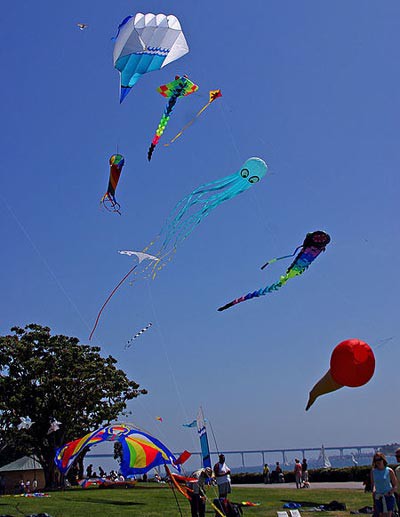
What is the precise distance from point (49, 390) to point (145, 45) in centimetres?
1896

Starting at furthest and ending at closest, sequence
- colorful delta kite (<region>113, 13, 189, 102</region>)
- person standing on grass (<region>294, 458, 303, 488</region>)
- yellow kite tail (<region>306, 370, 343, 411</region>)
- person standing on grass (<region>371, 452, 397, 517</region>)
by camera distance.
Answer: person standing on grass (<region>294, 458, 303, 488</region>) < colorful delta kite (<region>113, 13, 189, 102</region>) < yellow kite tail (<region>306, 370, 343, 411</region>) < person standing on grass (<region>371, 452, 397, 517</region>)

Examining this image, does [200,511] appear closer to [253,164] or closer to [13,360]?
[253,164]

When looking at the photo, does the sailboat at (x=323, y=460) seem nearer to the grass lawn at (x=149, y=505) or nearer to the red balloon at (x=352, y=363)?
the grass lawn at (x=149, y=505)

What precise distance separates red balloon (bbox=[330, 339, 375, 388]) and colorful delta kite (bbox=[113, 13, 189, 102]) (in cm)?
685

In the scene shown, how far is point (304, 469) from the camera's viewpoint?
22.2 meters

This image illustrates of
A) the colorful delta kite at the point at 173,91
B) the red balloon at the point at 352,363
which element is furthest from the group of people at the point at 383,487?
the colorful delta kite at the point at 173,91

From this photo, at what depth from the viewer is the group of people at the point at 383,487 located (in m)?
8.13

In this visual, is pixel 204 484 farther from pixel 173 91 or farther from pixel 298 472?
pixel 298 472

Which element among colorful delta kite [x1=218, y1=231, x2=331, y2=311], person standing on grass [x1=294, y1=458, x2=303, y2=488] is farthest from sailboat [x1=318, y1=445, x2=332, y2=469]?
colorful delta kite [x1=218, y1=231, x2=331, y2=311]

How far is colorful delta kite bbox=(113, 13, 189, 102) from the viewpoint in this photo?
12.1 m

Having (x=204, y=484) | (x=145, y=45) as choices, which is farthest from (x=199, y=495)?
(x=145, y=45)

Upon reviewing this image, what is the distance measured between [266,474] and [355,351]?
20583 millimetres

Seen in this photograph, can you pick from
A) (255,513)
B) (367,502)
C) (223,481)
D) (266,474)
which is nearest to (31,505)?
(255,513)

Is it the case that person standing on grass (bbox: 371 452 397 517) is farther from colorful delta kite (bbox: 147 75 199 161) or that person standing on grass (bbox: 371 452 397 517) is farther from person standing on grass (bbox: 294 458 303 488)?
person standing on grass (bbox: 294 458 303 488)
